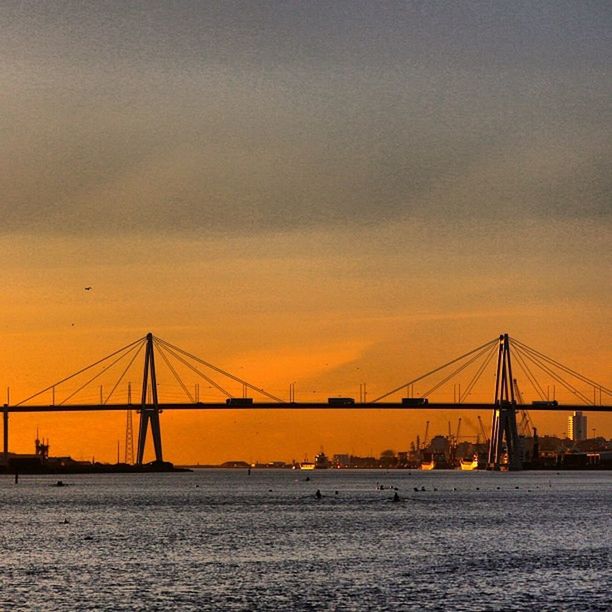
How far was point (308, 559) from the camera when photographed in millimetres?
68812

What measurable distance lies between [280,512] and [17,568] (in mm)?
56357

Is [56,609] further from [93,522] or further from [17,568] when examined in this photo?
[93,522]

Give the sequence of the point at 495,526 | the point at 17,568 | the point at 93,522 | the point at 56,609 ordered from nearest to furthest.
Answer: the point at 56,609 → the point at 17,568 → the point at 495,526 → the point at 93,522

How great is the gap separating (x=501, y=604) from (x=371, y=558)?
18786 mm

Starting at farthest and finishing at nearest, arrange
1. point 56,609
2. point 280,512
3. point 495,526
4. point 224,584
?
point 280,512
point 495,526
point 224,584
point 56,609

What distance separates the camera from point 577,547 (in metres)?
76.2

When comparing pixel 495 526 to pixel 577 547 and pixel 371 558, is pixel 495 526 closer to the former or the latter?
pixel 577 547

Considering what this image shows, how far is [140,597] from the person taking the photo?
53.5 metres

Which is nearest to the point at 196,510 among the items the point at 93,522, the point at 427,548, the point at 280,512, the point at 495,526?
the point at 280,512

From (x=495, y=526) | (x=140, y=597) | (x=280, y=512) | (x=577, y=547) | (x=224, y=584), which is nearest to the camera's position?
(x=140, y=597)

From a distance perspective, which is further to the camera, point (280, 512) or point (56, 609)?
point (280, 512)

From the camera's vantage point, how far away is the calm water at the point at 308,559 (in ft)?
173

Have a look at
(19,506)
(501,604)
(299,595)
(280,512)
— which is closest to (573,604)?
(501,604)

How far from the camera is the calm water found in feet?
173
